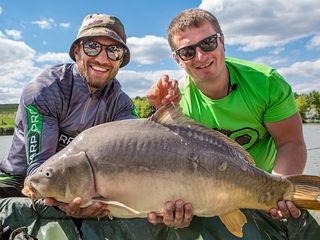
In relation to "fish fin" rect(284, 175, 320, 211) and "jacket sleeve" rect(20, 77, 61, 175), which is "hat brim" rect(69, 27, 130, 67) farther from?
"fish fin" rect(284, 175, 320, 211)

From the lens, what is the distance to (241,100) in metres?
3.03

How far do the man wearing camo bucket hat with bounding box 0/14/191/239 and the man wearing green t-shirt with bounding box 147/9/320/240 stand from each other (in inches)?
18.8

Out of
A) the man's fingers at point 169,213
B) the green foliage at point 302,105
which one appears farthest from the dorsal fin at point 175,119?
the green foliage at point 302,105

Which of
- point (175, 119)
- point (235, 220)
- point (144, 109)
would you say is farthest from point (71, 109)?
point (144, 109)

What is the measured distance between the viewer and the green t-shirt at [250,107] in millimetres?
2975

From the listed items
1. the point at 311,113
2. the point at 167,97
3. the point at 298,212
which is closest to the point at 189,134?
the point at 167,97

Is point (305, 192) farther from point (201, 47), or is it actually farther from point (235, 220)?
point (201, 47)

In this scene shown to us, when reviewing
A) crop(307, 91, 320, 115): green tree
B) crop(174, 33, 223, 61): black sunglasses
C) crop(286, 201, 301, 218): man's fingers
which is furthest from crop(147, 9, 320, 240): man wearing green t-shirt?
crop(307, 91, 320, 115): green tree

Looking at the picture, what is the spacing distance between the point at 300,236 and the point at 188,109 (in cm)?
112

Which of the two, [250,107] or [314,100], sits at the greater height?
[250,107]

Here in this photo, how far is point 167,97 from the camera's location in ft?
7.50

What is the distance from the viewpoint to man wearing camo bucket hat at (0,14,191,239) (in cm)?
275

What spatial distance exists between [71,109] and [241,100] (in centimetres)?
118

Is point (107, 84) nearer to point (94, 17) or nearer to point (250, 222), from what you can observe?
point (94, 17)
